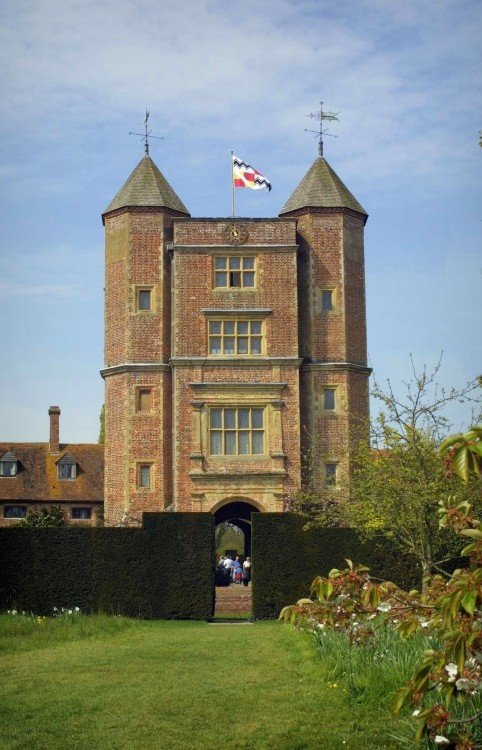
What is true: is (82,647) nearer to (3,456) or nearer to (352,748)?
(352,748)

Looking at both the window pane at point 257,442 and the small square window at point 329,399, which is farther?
the small square window at point 329,399

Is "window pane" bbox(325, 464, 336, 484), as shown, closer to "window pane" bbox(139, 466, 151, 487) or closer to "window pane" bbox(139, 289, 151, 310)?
"window pane" bbox(139, 466, 151, 487)

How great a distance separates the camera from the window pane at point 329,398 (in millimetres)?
37625

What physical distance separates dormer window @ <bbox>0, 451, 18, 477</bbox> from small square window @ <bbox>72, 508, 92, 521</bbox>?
362 cm

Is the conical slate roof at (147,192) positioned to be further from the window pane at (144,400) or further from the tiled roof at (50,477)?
the tiled roof at (50,477)

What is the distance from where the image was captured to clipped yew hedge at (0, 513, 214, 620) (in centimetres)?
2589

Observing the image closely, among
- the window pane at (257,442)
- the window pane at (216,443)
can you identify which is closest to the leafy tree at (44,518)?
the window pane at (216,443)

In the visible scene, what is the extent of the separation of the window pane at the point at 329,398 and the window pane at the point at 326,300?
2.87 m

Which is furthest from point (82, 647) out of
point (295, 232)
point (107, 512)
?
point (295, 232)

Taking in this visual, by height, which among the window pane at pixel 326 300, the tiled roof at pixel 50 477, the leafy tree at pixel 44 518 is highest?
the window pane at pixel 326 300

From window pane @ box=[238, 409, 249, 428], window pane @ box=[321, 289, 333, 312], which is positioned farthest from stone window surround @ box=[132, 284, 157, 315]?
window pane @ box=[321, 289, 333, 312]

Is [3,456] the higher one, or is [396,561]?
[3,456]

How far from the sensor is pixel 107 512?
1478 inches

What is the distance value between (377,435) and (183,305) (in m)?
12.7
